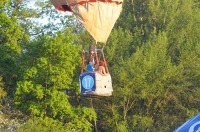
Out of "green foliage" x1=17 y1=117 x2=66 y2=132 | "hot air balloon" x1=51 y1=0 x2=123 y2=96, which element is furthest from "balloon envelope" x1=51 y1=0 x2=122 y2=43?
"green foliage" x1=17 y1=117 x2=66 y2=132

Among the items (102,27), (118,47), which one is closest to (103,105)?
(118,47)

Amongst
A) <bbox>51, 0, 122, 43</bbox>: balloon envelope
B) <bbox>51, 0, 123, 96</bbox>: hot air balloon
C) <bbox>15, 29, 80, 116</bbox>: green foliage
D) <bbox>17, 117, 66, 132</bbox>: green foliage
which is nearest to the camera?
<bbox>51, 0, 123, 96</bbox>: hot air balloon

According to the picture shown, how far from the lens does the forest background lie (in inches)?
945

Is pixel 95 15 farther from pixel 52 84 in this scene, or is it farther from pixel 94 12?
pixel 52 84

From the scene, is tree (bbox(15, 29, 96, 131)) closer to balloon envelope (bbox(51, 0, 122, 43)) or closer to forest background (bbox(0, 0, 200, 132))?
forest background (bbox(0, 0, 200, 132))

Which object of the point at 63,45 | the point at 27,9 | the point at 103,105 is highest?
the point at 27,9

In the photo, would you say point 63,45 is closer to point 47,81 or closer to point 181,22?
point 47,81

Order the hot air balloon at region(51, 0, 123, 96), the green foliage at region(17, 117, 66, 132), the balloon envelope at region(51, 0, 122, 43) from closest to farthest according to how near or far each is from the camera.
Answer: the hot air balloon at region(51, 0, 123, 96), the balloon envelope at region(51, 0, 122, 43), the green foliage at region(17, 117, 66, 132)

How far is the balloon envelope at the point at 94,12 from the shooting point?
443 inches

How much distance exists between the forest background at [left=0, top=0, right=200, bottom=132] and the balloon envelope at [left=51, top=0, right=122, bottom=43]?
11.8 m

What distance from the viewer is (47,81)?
945 inches

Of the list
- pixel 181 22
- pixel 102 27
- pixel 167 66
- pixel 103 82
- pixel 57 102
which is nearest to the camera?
pixel 103 82

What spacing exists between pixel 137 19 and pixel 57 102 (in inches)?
297

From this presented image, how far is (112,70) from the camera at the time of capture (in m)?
26.8
